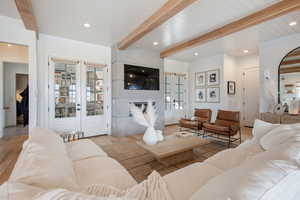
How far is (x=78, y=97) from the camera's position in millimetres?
3902

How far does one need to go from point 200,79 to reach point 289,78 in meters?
2.79

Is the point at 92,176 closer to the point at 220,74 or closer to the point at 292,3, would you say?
the point at 292,3

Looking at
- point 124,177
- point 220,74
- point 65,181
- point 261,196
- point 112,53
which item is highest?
point 112,53

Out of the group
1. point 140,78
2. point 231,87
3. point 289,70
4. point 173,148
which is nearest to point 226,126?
point 173,148

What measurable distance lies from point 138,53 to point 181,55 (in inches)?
73.1

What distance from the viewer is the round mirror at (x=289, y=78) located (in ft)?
10.8

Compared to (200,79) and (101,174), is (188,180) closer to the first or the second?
(101,174)

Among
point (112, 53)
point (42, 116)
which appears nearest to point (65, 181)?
point (42, 116)

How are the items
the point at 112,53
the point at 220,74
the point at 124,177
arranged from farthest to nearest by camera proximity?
the point at 220,74, the point at 112,53, the point at 124,177

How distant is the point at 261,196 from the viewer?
463 mm

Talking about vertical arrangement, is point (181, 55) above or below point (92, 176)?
above

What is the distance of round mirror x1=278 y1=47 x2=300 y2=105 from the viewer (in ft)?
10.8

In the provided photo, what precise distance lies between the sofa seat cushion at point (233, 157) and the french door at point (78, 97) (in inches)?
138

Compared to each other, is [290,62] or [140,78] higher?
[290,62]
